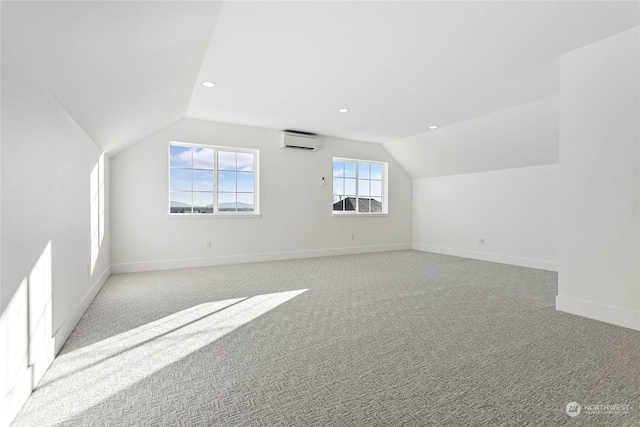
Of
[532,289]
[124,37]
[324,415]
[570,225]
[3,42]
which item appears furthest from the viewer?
[532,289]

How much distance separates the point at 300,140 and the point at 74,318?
4.34 m

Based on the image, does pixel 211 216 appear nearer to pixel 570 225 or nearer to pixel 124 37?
pixel 124 37

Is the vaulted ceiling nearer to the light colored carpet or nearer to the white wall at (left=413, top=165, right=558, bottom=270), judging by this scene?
the light colored carpet

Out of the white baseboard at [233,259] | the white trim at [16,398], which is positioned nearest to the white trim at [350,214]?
the white baseboard at [233,259]

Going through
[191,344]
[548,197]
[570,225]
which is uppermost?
[548,197]

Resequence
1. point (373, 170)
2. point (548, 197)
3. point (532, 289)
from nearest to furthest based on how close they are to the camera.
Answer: point (532, 289), point (548, 197), point (373, 170)

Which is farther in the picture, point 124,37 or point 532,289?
point 532,289

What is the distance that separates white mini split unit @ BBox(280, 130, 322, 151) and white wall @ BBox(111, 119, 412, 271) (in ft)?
0.48

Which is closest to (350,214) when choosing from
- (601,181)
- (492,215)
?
(492,215)

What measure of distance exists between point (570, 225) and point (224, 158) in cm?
488

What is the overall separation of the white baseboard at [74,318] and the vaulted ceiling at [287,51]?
61.5 inches

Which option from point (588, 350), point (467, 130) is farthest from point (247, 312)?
point (467, 130)

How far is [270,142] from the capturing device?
581 centimetres

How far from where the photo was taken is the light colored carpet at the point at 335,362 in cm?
149
